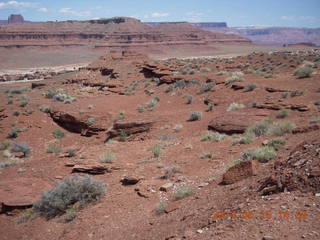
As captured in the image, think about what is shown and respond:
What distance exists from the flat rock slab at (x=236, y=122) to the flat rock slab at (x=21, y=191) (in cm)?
560

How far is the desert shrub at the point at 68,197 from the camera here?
6.80 metres

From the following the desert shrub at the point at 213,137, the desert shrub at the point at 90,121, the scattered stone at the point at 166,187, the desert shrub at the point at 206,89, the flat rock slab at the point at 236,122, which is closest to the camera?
the scattered stone at the point at 166,187

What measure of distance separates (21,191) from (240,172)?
5.40 m

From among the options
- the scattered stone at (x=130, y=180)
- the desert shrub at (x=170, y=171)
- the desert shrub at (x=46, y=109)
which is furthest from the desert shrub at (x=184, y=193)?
the desert shrub at (x=46, y=109)

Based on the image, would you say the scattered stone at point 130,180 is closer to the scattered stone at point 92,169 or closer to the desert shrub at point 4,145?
the scattered stone at point 92,169

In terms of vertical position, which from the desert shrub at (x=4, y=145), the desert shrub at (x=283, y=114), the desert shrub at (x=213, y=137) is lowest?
the desert shrub at (x=4, y=145)

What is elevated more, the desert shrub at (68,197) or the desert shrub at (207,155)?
the desert shrub at (207,155)

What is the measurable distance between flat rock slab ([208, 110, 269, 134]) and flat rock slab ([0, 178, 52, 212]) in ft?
18.4

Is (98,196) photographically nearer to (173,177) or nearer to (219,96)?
(173,177)

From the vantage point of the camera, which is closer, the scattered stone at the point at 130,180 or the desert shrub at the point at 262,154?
the desert shrub at the point at 262,154

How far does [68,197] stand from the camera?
6.93m

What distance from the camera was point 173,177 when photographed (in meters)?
7.22

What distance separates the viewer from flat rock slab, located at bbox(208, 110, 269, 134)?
9930 millimetres

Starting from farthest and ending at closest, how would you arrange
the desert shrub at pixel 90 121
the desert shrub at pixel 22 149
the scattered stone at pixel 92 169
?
the desert shrub at pixel 90 121 → the desert shrub at pixel 22 149 → the scattered stone at pixel 92 169
